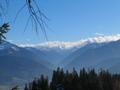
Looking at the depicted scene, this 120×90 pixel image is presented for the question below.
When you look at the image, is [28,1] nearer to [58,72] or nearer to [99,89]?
[99,89]

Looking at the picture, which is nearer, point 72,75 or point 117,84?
point 117,84

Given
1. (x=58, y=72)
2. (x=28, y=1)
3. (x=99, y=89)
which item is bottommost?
(x=28, y=1)

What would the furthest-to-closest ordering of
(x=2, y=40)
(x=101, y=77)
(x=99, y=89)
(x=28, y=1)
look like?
(x=101, y=77) → (x=99, y=89) → (x=2, y=40) → (x=28, y=1)

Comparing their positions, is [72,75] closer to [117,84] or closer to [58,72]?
[58,72]

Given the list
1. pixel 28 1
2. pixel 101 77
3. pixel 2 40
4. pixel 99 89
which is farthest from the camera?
pixel 101 77

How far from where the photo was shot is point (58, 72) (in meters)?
172

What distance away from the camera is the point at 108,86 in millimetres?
154500

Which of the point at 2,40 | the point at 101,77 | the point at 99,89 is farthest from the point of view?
the point at 101,77

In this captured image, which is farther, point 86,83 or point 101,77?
point 101,77

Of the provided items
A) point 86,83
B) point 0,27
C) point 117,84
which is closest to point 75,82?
point 86,83

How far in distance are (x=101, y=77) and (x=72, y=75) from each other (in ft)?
37.3

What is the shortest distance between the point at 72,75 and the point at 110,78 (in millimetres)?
14972

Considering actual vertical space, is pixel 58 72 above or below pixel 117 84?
above

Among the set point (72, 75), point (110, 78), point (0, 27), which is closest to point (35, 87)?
point (72, 75)
